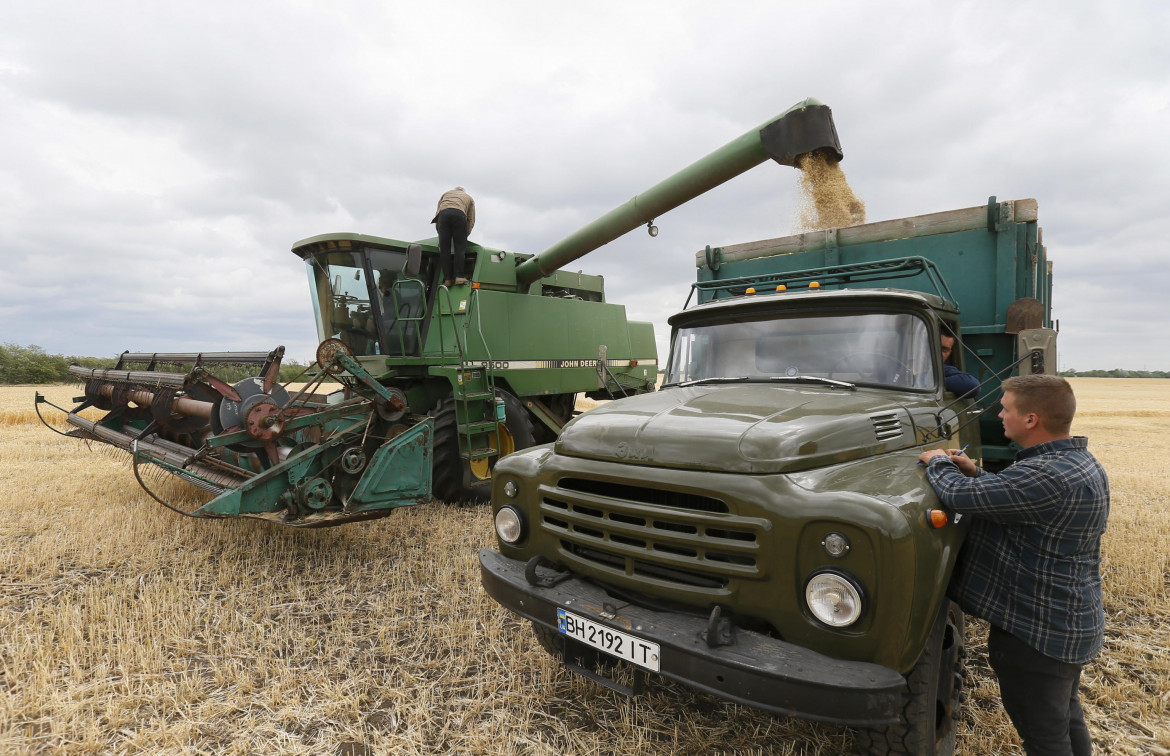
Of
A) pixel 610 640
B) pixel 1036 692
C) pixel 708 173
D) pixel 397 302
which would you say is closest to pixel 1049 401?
pixel 1036 692

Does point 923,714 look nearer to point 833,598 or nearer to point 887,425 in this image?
point 833,598

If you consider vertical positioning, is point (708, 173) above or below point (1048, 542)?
above

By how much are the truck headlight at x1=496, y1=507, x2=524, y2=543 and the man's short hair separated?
2.31 meters

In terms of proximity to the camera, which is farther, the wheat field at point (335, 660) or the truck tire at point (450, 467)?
the truck tire at point (450, 467)

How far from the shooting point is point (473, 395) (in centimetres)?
681

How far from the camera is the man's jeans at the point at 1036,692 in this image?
2.21 metres

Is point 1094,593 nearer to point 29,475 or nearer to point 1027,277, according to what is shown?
point 1027,277

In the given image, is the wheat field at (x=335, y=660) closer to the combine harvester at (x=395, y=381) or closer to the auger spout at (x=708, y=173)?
the combine harvester at (x=395, y=381)

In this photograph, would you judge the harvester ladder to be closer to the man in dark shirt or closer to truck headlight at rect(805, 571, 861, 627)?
the man in dark shirt

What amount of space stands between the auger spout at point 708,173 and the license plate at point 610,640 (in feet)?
16.8

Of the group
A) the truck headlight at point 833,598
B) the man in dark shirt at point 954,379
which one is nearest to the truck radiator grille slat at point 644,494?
the truck headlight at point 833,598

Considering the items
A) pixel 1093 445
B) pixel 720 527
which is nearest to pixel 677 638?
pixel 720 527

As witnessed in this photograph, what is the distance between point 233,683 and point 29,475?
7.35 m

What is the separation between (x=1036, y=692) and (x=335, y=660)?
11.6ft
